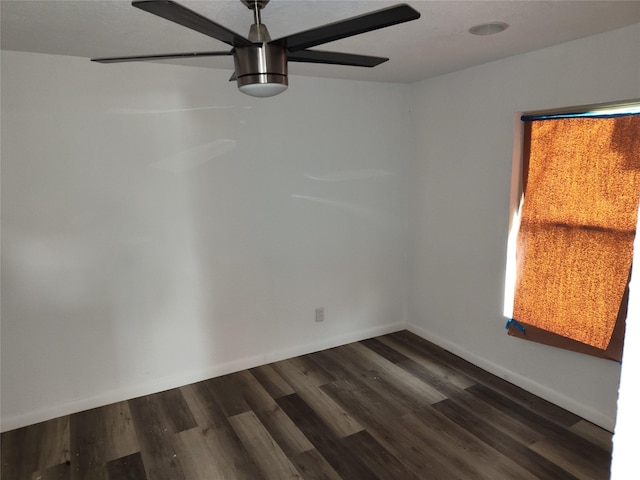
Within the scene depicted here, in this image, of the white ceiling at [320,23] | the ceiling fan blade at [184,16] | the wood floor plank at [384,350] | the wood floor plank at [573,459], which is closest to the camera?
the ceiling fan blade at [184,16]

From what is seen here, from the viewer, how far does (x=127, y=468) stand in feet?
7.34

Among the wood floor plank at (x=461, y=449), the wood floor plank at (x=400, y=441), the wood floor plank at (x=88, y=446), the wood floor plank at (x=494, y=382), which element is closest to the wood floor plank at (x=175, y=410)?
the wood floor plank at (x=88, y=446)

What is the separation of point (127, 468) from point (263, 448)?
72 centimetres

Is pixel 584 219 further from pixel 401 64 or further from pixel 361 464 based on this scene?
pixel 361 464

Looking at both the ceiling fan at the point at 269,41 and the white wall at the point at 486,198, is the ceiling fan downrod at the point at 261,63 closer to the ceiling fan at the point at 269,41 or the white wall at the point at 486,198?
the ceiling fan at the point at 269,41

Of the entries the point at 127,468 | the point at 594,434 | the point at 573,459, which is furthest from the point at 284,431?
the point at 594,434

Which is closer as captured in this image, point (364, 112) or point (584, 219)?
point (584, 219)

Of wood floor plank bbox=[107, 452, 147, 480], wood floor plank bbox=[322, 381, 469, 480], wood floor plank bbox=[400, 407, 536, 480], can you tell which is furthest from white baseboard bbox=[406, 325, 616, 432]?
wood floor plank bbox=[107, 452, 147, 480]

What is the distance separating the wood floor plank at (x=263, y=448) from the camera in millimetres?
2188

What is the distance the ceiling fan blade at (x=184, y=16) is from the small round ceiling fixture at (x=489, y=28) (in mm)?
1298

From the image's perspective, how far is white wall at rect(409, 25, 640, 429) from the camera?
2.35m

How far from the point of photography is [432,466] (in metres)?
2.21

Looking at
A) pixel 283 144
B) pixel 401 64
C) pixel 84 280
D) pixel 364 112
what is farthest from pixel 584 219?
pixel 84 280

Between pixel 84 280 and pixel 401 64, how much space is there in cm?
247
